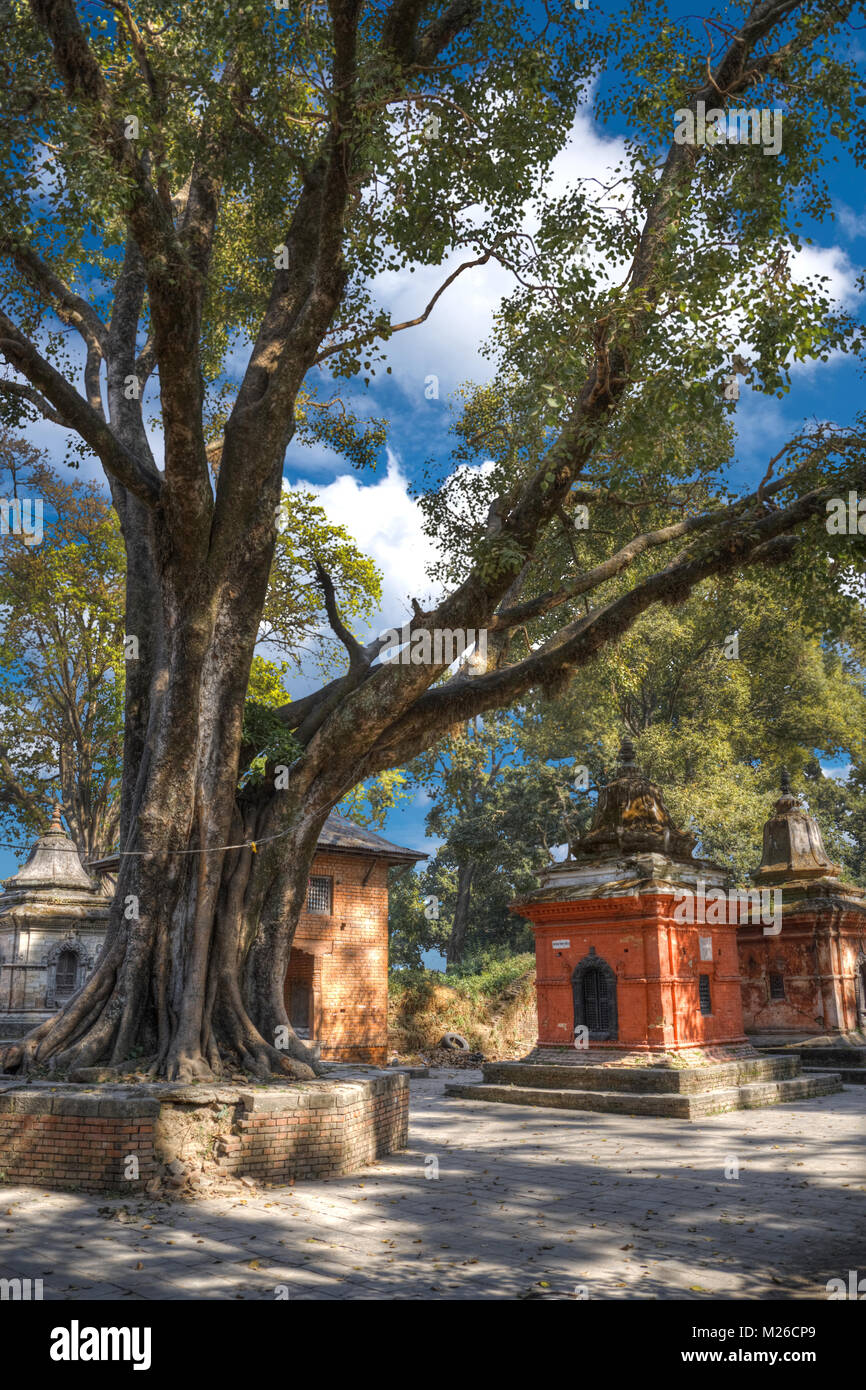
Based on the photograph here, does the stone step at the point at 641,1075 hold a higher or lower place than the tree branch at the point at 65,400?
lower

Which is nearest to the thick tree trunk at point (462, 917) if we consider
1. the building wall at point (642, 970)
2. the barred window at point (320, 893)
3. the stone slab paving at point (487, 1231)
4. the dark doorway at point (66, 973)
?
the barred window at point (320, 893)

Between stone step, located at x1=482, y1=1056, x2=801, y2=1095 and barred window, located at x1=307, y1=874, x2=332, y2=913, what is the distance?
6.86m

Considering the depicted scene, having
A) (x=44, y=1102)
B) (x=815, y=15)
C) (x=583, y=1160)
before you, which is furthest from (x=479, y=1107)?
(x=815, y=15)

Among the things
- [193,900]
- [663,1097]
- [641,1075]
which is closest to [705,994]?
[641,1075]

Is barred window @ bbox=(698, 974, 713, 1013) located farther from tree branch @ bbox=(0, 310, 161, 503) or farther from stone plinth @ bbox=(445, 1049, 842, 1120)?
tree branch @ bbox=(0, 310, 161, 503)

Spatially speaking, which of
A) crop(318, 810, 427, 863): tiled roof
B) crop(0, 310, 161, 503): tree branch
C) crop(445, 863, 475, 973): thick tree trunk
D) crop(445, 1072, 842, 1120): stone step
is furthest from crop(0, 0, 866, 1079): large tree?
crop(445, 863, 475, 973): thick tree trunk

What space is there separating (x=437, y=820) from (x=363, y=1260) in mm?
33981

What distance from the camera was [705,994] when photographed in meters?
18.2

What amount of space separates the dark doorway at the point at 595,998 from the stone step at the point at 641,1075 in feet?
2.76

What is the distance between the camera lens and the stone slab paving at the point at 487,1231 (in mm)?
5883

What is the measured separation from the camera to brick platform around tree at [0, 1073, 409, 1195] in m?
8.52

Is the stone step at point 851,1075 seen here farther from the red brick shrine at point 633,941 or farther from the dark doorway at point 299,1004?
the dark doorway at point 299,1004

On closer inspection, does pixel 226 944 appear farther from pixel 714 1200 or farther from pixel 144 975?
pixel 714 1200

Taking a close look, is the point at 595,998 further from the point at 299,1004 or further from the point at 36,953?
the point at 36,953
